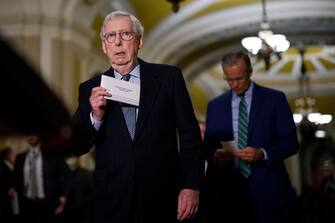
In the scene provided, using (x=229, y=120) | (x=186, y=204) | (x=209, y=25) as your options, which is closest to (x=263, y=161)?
(x=229, y=120)

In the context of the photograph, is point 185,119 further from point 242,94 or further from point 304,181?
point 304,181

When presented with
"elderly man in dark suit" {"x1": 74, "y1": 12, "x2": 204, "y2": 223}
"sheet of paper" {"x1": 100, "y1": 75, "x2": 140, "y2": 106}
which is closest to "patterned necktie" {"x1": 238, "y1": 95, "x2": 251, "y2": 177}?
"elderly man in dark suit" {"x1": 74, "y1": 12, "x2": 204, "y2": 223}

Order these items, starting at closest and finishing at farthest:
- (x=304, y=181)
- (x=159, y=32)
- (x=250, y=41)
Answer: (x=250, y=41), (x=159, y=32), (x=304, y=181)

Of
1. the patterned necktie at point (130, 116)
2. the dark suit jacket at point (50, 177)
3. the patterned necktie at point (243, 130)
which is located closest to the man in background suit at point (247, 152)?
the patterned necktie at point (243, 130)

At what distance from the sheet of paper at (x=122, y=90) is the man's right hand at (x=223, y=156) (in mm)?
1227

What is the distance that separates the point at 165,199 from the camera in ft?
7.73

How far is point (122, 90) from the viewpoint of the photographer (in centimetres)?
229

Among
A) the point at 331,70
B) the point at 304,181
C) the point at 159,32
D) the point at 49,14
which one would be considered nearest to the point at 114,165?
the point at 49,14

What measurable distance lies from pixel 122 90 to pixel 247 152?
128 cm

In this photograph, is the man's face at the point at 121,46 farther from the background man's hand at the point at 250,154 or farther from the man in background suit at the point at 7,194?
the man in background suit at the point at 7,194

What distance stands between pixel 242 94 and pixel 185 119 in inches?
51.6

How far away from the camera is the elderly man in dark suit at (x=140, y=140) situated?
230 cm

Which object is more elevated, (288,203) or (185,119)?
(185,119)

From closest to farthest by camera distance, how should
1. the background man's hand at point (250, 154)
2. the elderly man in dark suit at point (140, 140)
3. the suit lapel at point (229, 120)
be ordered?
the elderly man in dark suit at point (140, 140), the background man's hand at point (250, 154), the suit lapel at point (229, 120)
